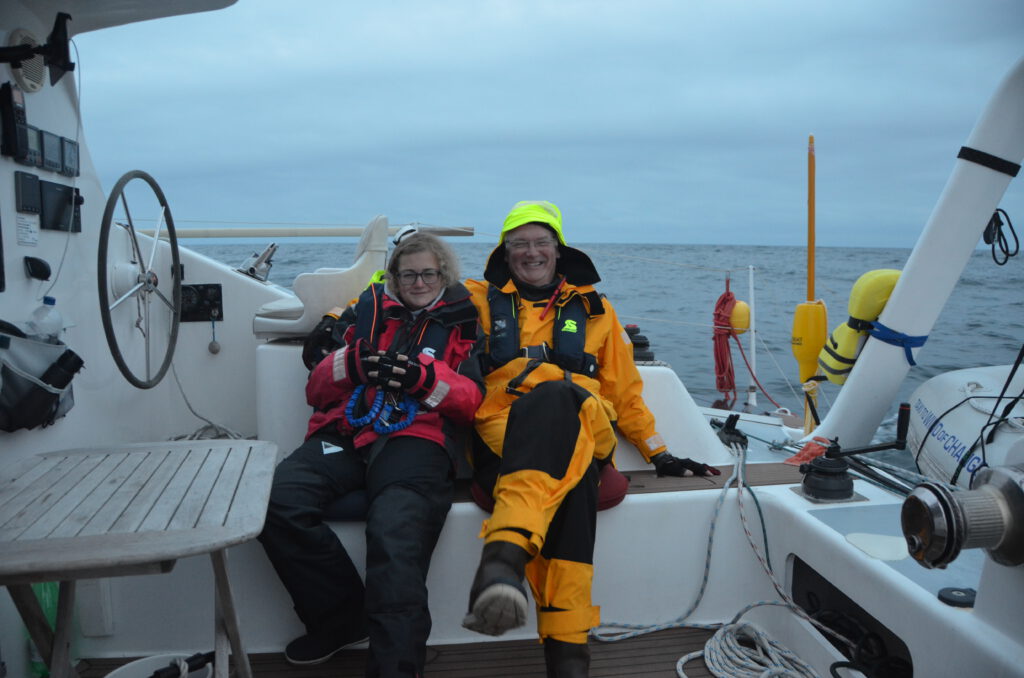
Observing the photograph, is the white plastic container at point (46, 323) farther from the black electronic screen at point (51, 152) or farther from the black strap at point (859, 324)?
the black strap at point (859, 324)

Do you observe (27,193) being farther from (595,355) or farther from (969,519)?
(969,519)

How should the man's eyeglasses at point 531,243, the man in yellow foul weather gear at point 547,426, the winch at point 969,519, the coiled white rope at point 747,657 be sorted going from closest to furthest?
the winch at point 969,519
the man in yellow foul weather gear at point 547,426
the coiled white rope at point 747,657
the man's eyeglasses at point 531,243

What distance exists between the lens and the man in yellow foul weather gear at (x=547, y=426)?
1627 mm

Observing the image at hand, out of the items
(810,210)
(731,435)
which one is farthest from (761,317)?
(731,435)

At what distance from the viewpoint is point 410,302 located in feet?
7.68

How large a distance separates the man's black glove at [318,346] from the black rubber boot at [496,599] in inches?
49.3

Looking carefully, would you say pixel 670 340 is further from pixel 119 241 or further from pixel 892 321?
pixel 119 241

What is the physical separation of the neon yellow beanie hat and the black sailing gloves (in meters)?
0.61

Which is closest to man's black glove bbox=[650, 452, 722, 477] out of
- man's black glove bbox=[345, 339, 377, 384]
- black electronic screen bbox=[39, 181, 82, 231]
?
man's black glove bbox=[345, 339, 377, 384]

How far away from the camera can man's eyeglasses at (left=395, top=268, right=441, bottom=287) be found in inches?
91.4

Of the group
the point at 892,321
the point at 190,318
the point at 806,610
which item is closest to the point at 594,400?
the point at 806,610

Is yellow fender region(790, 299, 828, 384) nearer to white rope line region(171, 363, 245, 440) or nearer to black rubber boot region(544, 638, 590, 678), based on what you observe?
black rubber boot region(544, 638, 590, 678)

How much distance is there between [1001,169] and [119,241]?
10.7 feet

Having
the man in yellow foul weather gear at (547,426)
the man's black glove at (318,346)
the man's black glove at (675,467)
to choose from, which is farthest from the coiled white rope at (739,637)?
the man's black glove at (318,346)
